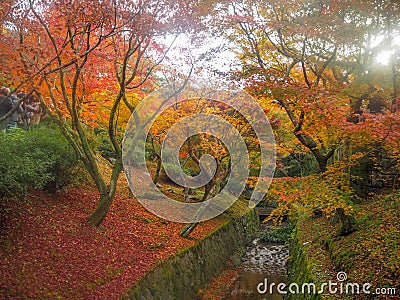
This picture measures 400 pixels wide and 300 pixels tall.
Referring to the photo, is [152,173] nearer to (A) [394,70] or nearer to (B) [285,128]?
(B) [285,128]

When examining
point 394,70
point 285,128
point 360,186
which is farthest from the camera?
point 285,128

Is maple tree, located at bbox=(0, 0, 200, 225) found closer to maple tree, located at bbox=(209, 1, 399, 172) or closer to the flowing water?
maple tree, located at bbox=(209, 1, 399, 172)

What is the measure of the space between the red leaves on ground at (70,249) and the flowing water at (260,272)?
3018mm

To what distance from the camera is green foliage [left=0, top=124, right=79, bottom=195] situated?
326 inches

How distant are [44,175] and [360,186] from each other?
963 centimetres

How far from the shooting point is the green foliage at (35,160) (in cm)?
827

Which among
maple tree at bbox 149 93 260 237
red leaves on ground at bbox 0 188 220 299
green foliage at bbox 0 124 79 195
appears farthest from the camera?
maple tree at bbox 149 93 260 237

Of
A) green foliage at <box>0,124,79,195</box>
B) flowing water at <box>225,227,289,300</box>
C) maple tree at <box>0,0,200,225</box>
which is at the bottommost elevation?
flowing water at <box>225,227,289,300</box>

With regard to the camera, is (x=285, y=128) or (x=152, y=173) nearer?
(x=285, y=128)

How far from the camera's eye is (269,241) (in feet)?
77.4

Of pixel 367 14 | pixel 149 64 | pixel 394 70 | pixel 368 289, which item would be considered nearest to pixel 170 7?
pixel 149 64

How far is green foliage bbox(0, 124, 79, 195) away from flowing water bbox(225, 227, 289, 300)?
7240 millimetres

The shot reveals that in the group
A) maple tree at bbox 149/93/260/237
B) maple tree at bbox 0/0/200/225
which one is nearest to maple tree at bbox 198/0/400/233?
maple tree at bbox 0/0/200/225

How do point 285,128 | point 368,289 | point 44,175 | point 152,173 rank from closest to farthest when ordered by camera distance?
1. point 368,289
2. point 44,175
3. point 285,128
4. point 152,173
